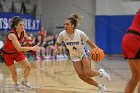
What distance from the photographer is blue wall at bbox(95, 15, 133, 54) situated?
21781 mm

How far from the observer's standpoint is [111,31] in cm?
2214

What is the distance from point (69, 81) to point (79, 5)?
13.6 m

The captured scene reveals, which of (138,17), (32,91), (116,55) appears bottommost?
(116,55)

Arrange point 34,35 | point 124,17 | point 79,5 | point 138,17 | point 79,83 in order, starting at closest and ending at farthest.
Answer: point 138,17 → point 79,83 → point 34,35 → point 124,17 → point 79,5

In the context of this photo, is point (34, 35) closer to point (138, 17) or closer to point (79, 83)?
point (79, 83)

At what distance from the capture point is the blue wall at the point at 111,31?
858 inches

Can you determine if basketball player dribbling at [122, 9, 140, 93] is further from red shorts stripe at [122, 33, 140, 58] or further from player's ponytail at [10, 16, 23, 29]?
player's ponytail at [10, 16, 23, 29]

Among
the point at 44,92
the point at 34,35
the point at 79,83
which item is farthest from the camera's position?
the point at 34,35

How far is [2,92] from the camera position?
798 cm

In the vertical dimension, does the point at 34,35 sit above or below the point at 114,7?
below

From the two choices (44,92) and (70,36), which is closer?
(70,36)

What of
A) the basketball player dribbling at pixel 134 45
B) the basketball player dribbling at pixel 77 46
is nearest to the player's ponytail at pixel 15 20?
the basketball player dribbling at pixel 77 46

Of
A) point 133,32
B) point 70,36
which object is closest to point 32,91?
point 70,36

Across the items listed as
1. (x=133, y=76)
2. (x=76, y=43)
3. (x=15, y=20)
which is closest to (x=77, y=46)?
(x=76, y=43)
